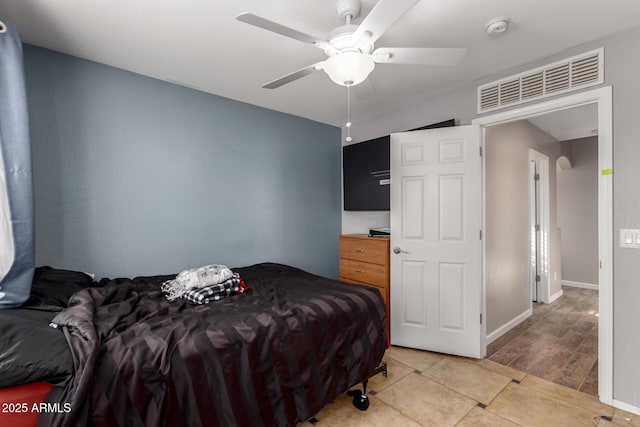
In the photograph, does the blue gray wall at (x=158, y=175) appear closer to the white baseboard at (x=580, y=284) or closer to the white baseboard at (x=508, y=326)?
the white baseboard at (x=508, y=326)

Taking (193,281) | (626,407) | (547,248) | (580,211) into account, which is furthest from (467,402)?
(580,211)

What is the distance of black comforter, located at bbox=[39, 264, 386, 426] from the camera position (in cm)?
113

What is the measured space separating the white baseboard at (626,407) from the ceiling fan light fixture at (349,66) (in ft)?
8.56

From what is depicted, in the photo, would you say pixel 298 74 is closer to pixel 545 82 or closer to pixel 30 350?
pixel 30 350

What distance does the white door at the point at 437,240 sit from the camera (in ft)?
8.47

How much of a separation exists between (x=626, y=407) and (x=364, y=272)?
2.03 m

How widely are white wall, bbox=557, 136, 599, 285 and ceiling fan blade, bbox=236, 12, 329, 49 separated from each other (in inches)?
204

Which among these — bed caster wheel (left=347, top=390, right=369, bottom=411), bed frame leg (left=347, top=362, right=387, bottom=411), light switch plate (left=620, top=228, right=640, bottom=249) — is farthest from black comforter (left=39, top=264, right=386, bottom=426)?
light switch plate (left=620, top=228, right=640, bottom=249)

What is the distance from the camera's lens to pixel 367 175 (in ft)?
11.3

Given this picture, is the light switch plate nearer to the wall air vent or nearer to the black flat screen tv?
the wall air vent

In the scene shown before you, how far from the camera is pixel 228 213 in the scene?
296 centimetres

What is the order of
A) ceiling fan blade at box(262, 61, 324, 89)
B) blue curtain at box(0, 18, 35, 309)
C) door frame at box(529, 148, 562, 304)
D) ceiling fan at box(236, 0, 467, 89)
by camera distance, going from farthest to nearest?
door frame at box(529, 148, 562, 304)
ceiling fan blade at box(262, 61, 324, 89)
blue curtain at box(0, 18, 35, 309)
ceiling fan at box(236, 0, 467, 89)

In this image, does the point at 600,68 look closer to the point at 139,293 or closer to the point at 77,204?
the point at 139,293

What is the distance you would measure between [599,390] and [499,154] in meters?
2.07
